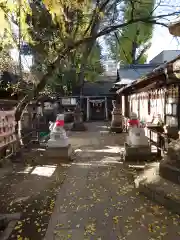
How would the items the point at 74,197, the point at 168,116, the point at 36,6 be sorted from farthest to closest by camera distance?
the point at 36,6 → the point at 168,116 → the point at 74,197

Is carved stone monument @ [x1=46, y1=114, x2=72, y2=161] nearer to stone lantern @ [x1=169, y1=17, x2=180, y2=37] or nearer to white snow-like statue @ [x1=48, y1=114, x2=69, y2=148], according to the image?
white snow-like statue @ [x1=48, y1=114, x2=69, y2=148]

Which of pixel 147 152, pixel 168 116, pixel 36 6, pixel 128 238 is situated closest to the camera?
pixel 128 238

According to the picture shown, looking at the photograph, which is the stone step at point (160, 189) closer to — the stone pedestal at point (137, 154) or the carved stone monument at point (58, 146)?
the stone pedestal at point (137, 154)

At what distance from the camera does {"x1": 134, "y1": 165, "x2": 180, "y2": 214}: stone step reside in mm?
4916

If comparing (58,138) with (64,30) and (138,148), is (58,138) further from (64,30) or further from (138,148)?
(64,30)

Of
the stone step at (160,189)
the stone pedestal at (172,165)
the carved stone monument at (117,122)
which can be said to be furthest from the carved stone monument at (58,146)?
the carved stone monument at (117,122)

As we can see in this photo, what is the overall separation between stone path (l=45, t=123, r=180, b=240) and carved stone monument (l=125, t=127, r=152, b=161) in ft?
5.61

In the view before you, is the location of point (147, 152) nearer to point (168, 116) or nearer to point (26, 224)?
point (168, 116)

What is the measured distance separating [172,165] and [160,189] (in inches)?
28.5

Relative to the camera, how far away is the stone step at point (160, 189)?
194 inches

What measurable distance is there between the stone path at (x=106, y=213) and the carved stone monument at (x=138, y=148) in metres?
1.71

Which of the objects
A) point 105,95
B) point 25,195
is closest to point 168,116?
point 25,195

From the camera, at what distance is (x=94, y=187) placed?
21.4 feet

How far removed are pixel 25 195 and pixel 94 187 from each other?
5.78ft
